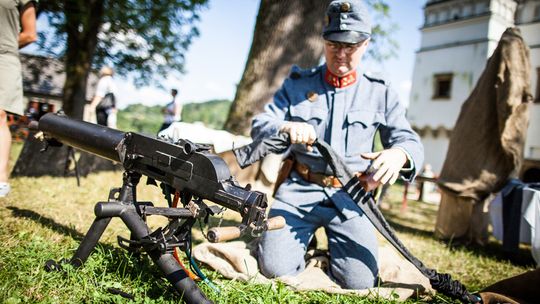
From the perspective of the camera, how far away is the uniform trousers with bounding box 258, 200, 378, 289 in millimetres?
2656

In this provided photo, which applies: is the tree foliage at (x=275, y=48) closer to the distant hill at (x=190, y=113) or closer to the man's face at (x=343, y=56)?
the man's face at (x=343, y=56)

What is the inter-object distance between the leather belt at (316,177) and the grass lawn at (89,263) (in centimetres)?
82

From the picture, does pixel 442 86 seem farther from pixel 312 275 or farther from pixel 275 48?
pixel 312 275

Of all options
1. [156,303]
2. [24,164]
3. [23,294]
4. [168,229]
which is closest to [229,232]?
[168,229]

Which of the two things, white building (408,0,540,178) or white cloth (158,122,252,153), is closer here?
white cloth (158,122,252,153)

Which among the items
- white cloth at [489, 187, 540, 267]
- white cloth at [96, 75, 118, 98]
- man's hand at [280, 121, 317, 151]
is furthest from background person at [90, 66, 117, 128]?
white cloth at [489, 187, 540, 267]

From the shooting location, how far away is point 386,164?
214 cm

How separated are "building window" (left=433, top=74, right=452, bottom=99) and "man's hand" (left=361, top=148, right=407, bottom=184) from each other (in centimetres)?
2148

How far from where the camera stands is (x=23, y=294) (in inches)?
74.1

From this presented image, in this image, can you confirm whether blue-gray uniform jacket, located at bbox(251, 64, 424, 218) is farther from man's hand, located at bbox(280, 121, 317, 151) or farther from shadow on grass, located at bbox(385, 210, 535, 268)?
shadow on grass, located at bbox(385, 210, 535, 268)

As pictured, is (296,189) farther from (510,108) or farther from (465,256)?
(510,108)

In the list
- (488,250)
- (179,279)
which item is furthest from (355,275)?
(488,250)

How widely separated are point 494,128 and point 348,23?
10.2ft

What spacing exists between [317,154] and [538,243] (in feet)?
9.30
